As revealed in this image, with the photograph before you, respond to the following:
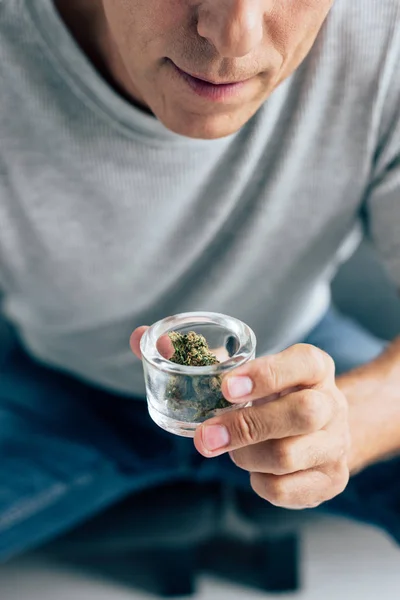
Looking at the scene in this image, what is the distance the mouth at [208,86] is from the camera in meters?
1.02

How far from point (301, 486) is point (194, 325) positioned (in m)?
0.25

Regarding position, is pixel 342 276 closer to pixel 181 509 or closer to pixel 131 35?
pixel 181 509

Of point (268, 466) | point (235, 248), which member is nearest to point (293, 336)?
point (235, 248)

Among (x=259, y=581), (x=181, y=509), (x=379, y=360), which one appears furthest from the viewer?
(x=181, y=509)

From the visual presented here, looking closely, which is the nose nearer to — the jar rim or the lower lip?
the lower lip

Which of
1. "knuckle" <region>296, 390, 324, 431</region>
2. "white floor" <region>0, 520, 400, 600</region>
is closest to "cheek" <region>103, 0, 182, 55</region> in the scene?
"knuckle" <region>296, 390, 324, 431</region>

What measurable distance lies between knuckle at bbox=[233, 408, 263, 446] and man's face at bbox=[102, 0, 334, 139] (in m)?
0.41

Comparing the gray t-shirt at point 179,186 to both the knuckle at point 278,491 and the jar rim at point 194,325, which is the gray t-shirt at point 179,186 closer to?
the jar rim at point 194,325

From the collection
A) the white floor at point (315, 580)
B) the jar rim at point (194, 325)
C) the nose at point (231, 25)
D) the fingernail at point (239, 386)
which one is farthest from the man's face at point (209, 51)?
the white floor at point (315, 580)

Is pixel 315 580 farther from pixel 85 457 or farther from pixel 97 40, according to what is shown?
pixel 97 40

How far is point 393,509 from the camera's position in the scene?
1423mm

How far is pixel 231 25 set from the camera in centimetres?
91

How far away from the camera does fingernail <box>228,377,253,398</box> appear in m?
0.83

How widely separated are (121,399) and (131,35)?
80 centimetres
